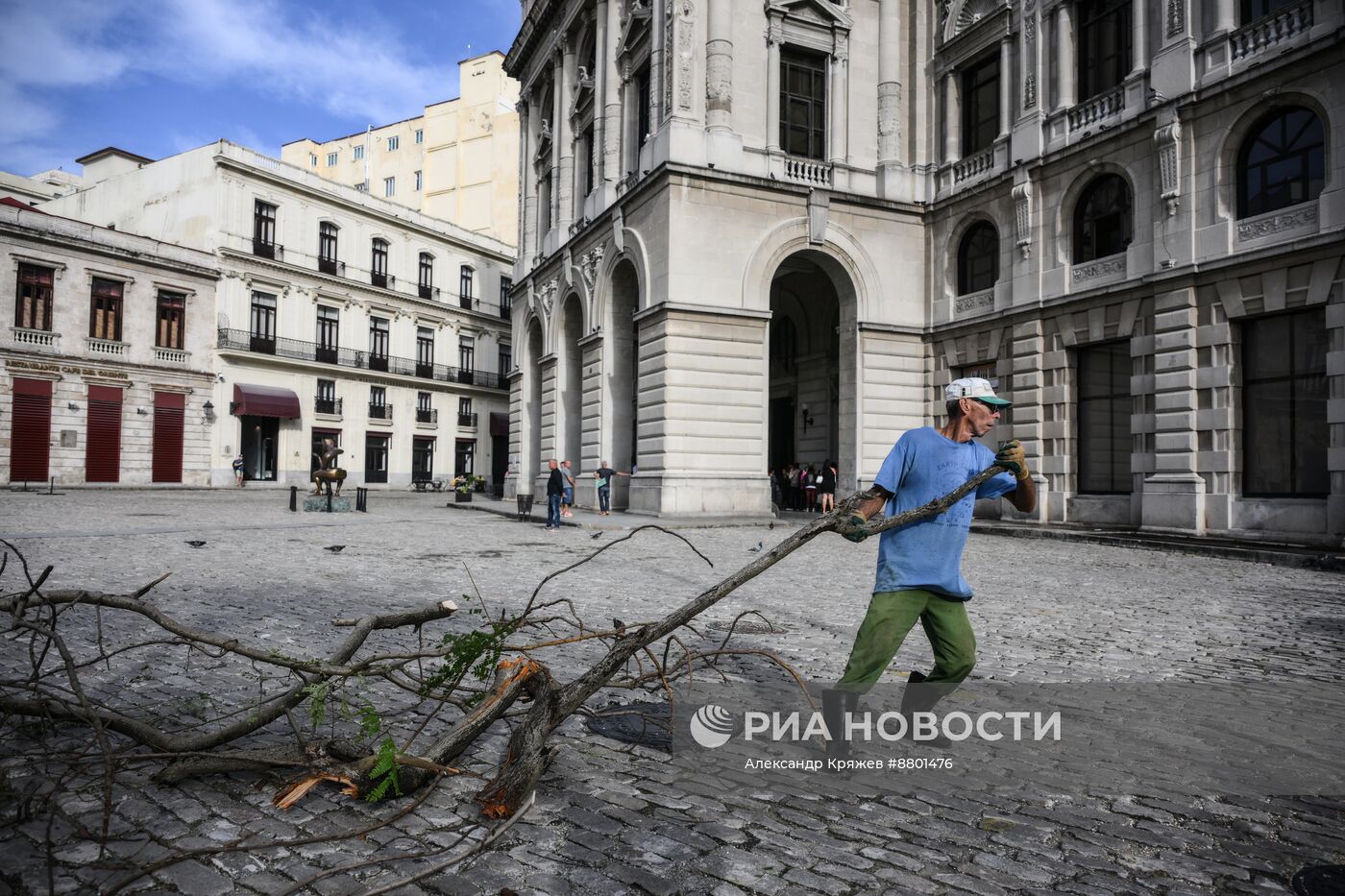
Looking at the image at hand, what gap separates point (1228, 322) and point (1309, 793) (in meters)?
14.9

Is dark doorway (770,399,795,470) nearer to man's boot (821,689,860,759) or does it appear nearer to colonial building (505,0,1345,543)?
colonial building (505,0,1345,543)

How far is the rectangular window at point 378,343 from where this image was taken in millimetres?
42469

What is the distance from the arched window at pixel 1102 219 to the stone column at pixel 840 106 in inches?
259

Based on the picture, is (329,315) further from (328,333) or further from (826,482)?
(826,482)

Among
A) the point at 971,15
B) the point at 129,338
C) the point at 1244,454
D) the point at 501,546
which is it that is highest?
the point at 971,15

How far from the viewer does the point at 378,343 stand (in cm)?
4316

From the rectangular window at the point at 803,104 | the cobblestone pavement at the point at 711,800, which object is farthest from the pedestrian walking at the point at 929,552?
the rectangular window at the point at 803,104

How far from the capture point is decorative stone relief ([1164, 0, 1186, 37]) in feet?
52.7

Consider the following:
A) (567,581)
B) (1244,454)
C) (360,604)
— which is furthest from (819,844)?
(1244,454)

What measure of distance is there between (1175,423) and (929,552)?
50.6 ft

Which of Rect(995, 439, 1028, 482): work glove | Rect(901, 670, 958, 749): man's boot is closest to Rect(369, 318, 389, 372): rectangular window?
Rect(901, 670, 958, 749): man's boot

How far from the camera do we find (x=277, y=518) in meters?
19.1

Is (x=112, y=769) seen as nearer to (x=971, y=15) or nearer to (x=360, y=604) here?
(x=360, y=604)

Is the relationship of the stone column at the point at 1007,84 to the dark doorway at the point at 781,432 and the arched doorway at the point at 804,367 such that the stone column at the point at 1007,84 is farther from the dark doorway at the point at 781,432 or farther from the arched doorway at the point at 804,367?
the dark doorway at the point at 781,432
